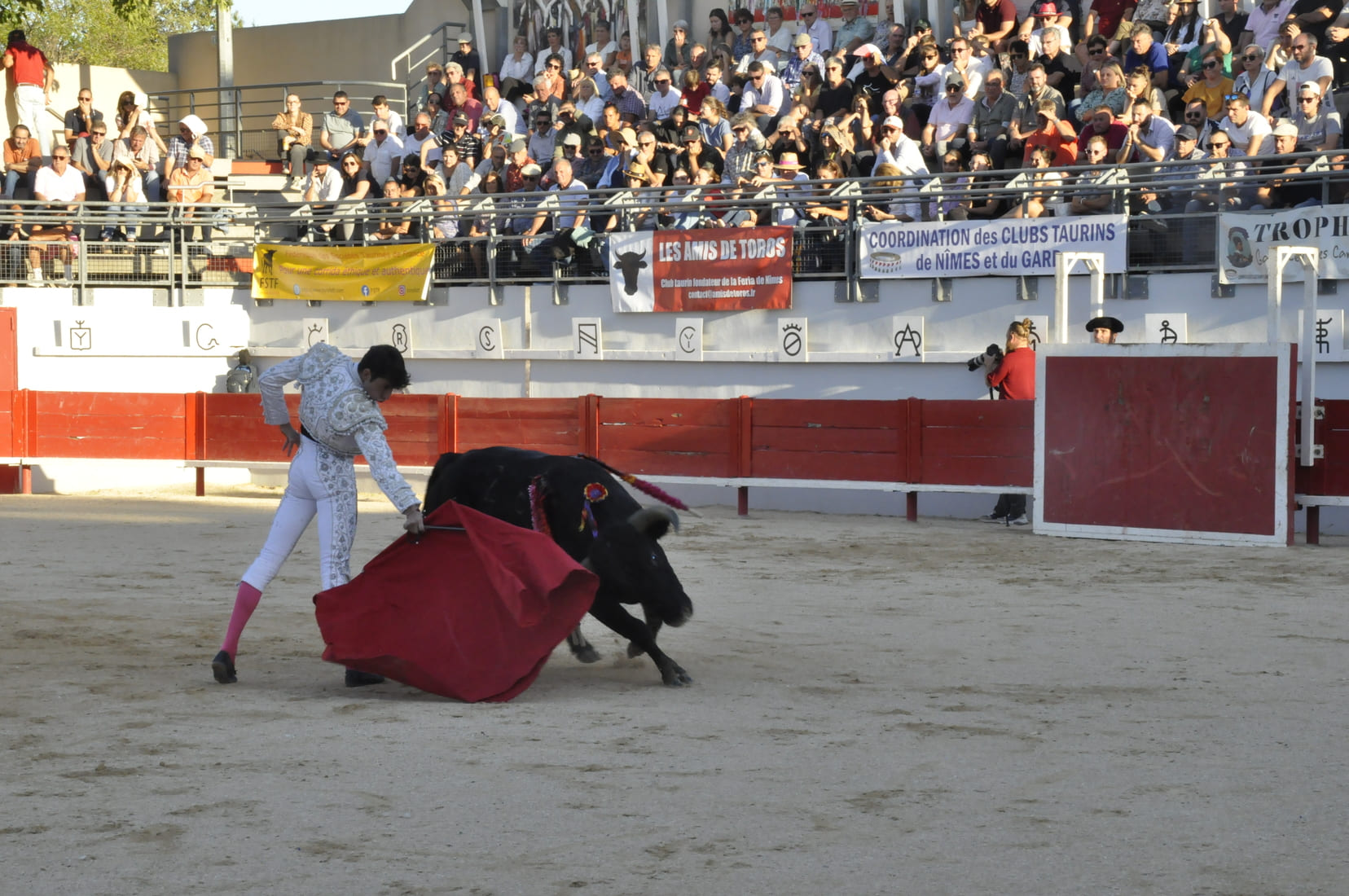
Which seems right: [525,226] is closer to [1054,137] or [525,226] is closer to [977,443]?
[1054,137]

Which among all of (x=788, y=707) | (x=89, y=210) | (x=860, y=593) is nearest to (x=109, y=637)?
(x=788, y=707)

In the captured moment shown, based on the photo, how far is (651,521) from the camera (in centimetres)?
636

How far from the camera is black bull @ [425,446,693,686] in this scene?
20.8 feet

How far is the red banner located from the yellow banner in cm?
236

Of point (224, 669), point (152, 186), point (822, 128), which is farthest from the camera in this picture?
point (152, 186)

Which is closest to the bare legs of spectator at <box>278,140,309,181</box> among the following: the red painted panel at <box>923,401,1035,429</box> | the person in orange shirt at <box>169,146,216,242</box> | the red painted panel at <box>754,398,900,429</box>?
the person in orange shirt at <box>169,146,216,242</box>

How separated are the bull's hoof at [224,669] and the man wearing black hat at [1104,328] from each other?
7.51 metres

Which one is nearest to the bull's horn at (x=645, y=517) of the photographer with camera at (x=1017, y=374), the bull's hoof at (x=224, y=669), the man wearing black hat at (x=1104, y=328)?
the bull's hoof at (x=224, y=669)

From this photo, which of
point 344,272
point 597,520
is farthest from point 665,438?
point 597,520

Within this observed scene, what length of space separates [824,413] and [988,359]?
1.42 meters

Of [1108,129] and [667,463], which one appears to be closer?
[1108,129]

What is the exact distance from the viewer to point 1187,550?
36.1 feet

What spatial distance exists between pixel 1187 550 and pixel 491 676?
21.2 feet

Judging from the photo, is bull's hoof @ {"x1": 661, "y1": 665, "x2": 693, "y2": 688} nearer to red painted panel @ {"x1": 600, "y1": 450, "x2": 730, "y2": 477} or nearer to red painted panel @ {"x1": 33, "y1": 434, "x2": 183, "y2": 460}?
red painted panel @ {"x1": 600, "y1": 450, "x2": 730, "y2": 477}
